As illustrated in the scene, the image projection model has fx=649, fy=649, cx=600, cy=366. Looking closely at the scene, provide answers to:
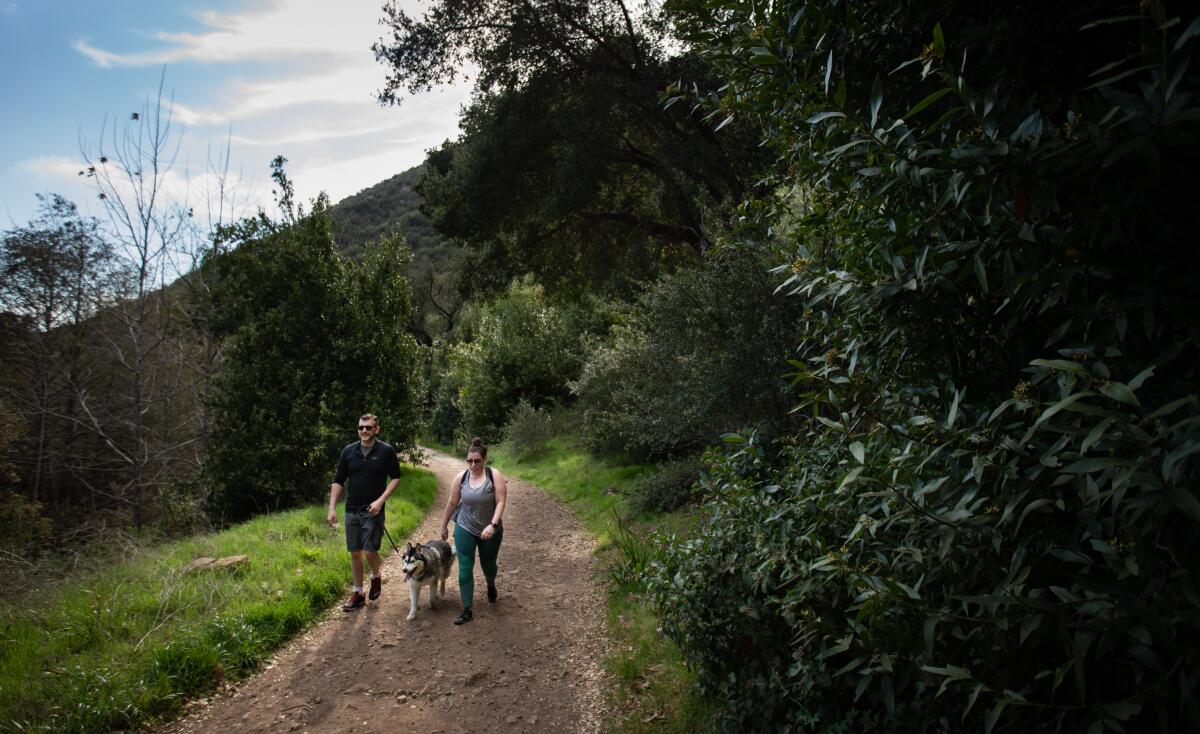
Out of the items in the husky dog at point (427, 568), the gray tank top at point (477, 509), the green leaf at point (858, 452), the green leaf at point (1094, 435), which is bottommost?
the husky dog at point (427, 568)

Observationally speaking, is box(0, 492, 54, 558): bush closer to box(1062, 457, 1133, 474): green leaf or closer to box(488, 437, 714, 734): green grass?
box(488, 437, 714, 734): green grass

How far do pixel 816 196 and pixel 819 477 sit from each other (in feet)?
5.08

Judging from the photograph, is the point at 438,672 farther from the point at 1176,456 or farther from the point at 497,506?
the point at 1176,456

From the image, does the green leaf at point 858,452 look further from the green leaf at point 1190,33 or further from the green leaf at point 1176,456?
the green leaf at point 1190,33

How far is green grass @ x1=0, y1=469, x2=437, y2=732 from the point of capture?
512 centimetres

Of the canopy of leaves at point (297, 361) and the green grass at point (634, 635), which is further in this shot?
the canopy of leaves at point (297, 361)

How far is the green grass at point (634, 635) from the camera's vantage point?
196 inches

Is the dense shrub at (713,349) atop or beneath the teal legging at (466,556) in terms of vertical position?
atop

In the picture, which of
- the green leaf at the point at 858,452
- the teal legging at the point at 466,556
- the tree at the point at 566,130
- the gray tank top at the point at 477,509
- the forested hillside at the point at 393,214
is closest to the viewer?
the green leaf at the point at 858,452

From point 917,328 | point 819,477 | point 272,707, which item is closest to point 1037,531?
point 917,328

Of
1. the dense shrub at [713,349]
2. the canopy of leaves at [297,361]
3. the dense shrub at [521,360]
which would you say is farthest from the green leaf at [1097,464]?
the dense shrub at [521,360]

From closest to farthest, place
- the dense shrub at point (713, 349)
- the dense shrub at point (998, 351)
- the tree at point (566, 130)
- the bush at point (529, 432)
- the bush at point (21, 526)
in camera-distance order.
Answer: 1. the dense shrub at point (998, 351)
2. the dense shrub at point (713, 349)
3. the bush at point (21, 526)
4. the tree at point (566, 130)
5. the bush at point (529, 432)

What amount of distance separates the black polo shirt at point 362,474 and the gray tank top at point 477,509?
949mm

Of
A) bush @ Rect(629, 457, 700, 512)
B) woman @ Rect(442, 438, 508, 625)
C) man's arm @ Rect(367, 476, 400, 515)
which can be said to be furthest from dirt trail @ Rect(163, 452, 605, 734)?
bush @ Rect(629, 457, 700, 512)
